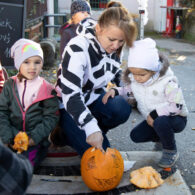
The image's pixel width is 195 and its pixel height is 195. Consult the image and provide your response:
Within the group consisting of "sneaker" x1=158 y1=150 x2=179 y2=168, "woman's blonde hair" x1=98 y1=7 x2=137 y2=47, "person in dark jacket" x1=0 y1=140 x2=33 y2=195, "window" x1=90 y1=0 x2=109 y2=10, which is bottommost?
"sneaker" x1=158 y1=150 x2=179 y2=168

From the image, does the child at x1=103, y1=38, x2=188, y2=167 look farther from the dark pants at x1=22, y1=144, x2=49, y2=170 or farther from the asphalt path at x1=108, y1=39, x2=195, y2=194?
the dark pants at x1=22, y1=144, x2=49, y2=170

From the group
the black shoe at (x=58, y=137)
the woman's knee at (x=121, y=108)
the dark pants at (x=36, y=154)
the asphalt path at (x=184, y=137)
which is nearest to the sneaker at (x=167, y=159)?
the asphalt path at (x=184, y=137)

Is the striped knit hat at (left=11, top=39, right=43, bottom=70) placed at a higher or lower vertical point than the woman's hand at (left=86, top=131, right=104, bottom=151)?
higher

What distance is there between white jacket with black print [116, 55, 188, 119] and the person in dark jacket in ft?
5.51

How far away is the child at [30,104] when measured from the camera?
9.04 feet

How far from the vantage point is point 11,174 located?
3.94 feet

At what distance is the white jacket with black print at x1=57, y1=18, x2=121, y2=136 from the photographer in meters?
2.46

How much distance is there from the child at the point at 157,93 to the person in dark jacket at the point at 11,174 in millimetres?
1591

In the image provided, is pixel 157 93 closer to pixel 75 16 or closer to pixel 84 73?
pixel 84 73

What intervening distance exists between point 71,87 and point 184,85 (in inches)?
156

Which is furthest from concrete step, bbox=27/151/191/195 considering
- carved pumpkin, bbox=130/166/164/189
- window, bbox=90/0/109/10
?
window, bbox=90/0/109/10

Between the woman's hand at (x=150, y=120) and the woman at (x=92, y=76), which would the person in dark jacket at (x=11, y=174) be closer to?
the woman at (x=92, y=76)

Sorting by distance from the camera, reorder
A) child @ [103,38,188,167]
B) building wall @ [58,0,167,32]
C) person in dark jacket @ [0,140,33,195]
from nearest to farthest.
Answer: person in dark jacket @ [0,140,33,195], child @ [103,38,188,167], building wall @ [58,0,167,32]

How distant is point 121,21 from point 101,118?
37.9 inches
